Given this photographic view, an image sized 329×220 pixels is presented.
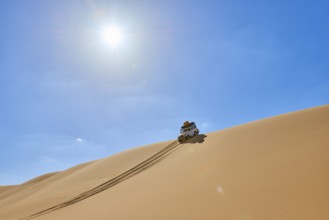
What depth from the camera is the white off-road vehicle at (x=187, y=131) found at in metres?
20.1

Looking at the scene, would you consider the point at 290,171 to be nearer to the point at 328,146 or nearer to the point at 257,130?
the point at 328,146

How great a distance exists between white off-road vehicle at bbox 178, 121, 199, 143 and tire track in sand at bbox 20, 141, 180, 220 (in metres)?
0.69

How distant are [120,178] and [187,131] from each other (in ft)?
26.0

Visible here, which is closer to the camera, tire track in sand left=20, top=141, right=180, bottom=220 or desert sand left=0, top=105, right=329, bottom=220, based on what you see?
desert sand left=0, top=105, right=329, bottom=220

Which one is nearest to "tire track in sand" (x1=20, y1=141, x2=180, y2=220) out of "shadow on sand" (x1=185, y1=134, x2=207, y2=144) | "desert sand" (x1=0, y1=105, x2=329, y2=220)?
"desert sand" (x1=0, y1=105, x2=329, y2=220)

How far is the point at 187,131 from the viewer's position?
2044 cm

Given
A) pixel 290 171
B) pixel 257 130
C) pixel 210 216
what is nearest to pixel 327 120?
pixel 257 130

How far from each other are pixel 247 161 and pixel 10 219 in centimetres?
1200

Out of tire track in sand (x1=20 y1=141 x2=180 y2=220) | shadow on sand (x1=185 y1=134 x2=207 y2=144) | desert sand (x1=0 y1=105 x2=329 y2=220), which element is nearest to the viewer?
desert sand (x1=0 y1=105 x2=329 y2=220)

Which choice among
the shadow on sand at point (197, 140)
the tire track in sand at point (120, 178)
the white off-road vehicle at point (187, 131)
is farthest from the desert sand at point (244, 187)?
the white off-road vehicle at point (187, 131)

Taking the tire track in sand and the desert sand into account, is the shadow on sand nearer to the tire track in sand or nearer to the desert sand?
the tire track in sand

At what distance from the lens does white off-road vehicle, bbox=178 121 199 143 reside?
20.1 metres

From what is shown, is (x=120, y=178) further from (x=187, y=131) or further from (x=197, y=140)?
(x=187, y=131)

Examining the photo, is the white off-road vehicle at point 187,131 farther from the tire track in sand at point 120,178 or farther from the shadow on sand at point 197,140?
the tire track in sand at point 120,178
